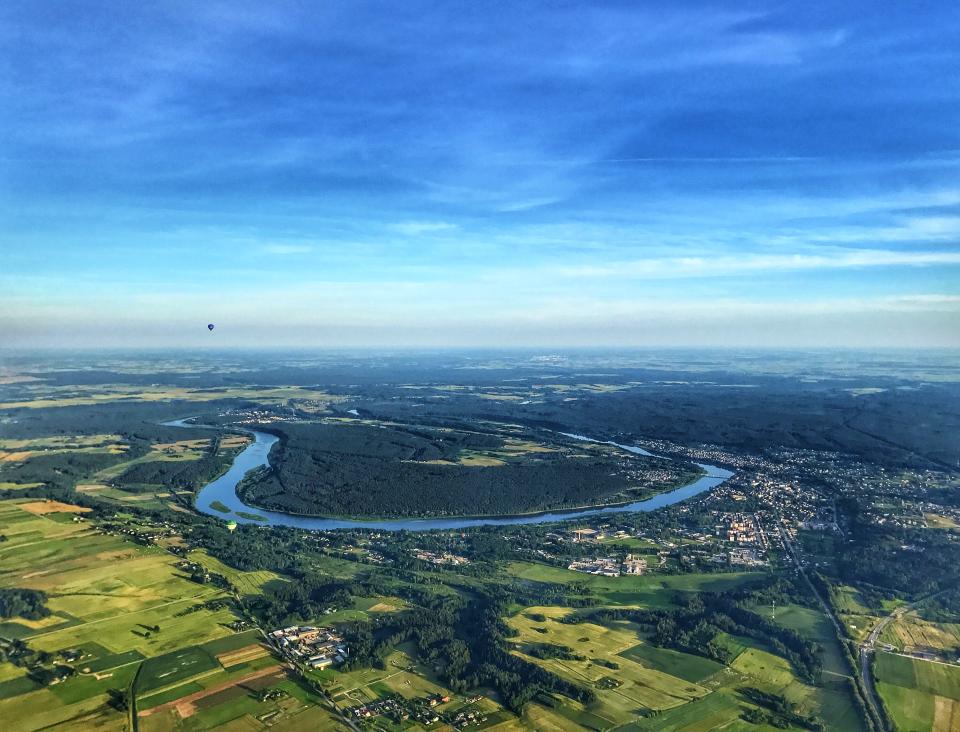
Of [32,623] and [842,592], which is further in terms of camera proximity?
[842,592]

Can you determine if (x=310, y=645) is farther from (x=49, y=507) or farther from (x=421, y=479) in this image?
(x=421, y=479)

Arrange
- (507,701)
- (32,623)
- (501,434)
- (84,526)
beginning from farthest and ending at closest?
(501,434) → (84,526) → (32,623) → (507,701)

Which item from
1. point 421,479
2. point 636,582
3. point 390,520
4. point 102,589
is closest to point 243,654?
point 102,589

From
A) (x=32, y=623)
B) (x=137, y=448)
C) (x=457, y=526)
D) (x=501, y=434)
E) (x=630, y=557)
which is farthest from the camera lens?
(x=501, y=434)

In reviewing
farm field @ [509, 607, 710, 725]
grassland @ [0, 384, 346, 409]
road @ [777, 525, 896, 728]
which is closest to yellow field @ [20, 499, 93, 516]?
farm field @ [509, 607, 710, 725]

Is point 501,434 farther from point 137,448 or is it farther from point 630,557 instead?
point 630,557

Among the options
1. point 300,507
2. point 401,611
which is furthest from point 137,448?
point 401,611
